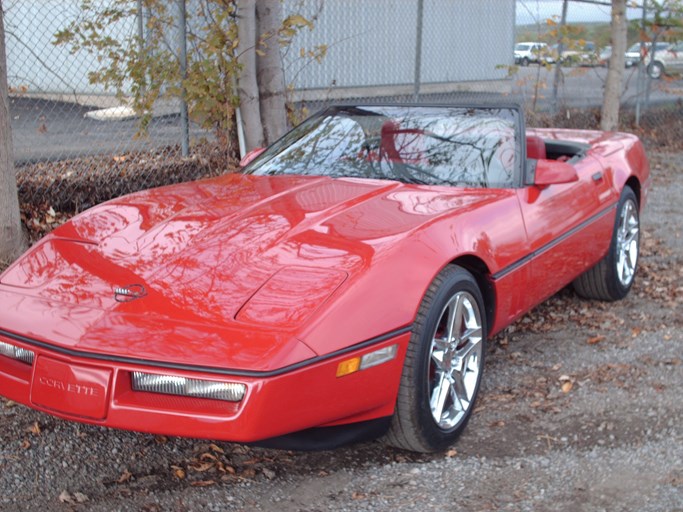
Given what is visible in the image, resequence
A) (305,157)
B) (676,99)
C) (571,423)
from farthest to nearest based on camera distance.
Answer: (676,99), (305,157), (571,423)

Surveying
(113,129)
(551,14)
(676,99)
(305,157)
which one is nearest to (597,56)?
(551,14)

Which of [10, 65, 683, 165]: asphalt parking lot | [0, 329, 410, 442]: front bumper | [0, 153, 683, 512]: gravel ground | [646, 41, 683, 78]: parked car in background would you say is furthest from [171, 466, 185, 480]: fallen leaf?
[646, 41, 683, 78]: parked car in background

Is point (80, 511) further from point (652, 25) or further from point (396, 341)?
point (652, 25)

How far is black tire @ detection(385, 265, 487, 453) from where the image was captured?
2992 mm

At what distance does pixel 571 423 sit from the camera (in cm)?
354

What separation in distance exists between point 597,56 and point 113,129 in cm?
698

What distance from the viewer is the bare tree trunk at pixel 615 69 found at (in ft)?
35.2

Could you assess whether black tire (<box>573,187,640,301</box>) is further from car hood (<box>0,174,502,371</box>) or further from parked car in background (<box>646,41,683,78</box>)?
parked car in background (<box>646,41,683,78</box>)

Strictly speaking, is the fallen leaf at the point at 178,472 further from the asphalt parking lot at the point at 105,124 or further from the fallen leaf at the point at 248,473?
the asphalt parking lot at the point at 105,124

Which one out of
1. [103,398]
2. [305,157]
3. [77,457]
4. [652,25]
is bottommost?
[77,457]

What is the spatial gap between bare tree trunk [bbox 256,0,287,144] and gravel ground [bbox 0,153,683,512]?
353cm

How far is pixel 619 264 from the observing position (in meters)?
5.25

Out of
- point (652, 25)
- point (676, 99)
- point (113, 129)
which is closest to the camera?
point (113, 129)

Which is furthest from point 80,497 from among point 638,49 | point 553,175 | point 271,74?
point 638,49
